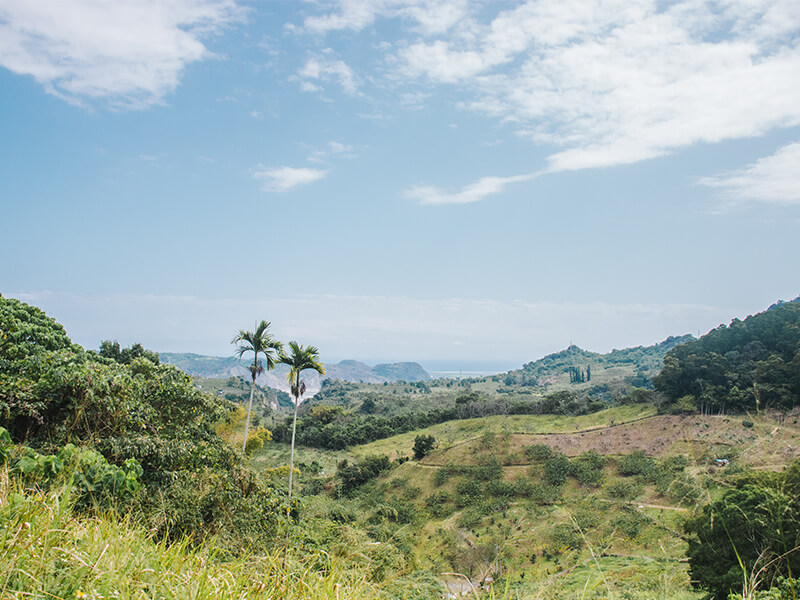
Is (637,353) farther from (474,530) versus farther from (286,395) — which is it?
(474,530)

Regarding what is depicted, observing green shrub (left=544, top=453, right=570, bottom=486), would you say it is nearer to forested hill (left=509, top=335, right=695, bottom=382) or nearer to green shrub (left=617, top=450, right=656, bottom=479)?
green shrub (left=617, top=450, right=656, bottom=479)

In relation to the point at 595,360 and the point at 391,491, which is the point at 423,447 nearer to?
the point at 391,491

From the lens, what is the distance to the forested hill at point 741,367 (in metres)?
35.6

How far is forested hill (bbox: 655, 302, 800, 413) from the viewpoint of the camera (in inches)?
1401

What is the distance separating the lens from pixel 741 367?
4122cm

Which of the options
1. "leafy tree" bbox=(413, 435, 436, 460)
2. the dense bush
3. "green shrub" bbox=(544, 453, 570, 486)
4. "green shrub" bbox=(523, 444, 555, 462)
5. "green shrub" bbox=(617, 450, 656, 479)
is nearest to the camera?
the dense bush

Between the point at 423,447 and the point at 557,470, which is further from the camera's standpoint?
the point at 423,447

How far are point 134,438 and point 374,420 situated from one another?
50307 millimetres

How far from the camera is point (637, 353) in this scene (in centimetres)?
16888

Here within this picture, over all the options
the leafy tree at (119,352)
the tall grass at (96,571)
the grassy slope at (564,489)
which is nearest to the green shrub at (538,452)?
the grassy slope at (564,489)

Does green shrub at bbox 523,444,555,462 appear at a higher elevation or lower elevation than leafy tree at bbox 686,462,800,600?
lower

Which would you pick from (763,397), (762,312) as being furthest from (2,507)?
(762,312)

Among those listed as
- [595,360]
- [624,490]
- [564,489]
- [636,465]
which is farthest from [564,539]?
[595,360]

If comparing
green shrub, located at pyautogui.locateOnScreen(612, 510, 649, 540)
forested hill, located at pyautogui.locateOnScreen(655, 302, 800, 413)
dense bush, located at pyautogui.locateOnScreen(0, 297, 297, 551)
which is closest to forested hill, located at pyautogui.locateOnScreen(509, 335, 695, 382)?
forested hill, located at pyautogui.locateOnScreen(655, 302, 800, 413)
